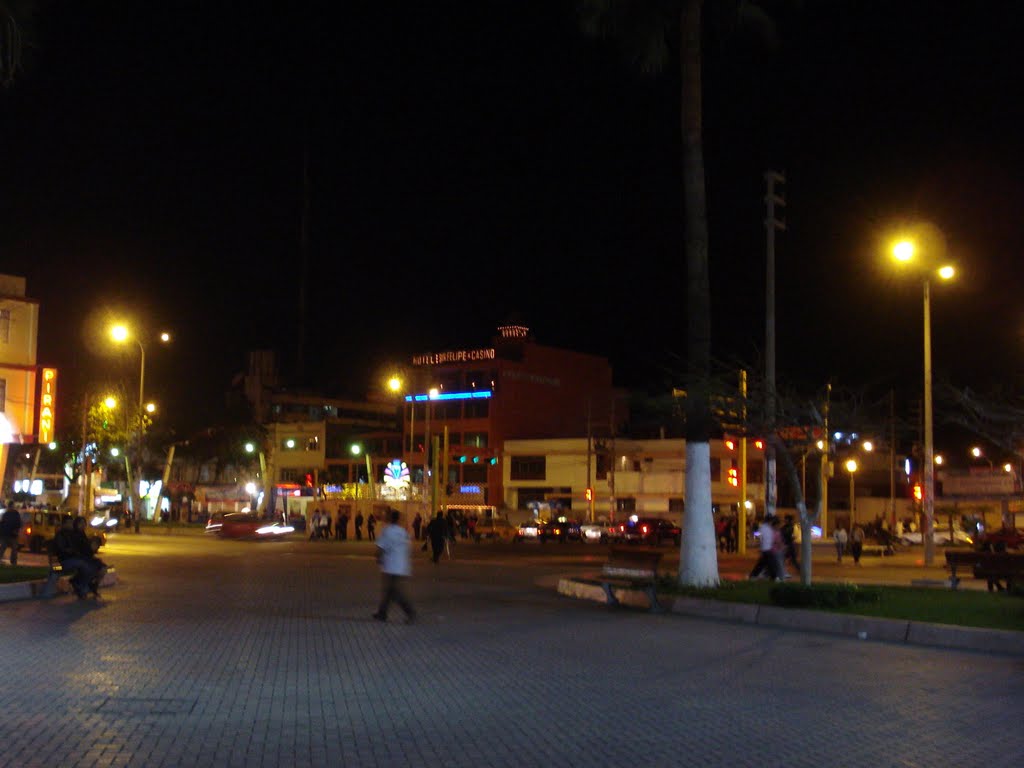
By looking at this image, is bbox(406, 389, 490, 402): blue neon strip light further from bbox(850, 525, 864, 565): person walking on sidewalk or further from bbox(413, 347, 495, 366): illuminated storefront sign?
bbox(850, 525, 864, 565): person walking on sidewalk

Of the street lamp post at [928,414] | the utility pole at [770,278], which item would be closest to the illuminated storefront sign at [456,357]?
the street lamp post at [928,414]

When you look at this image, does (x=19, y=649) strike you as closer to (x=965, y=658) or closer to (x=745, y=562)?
(x=965, y=658)

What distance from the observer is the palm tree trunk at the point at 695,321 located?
64.0ft

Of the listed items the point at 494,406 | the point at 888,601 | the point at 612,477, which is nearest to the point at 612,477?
the point at 612,477

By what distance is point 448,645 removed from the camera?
44.3 ft

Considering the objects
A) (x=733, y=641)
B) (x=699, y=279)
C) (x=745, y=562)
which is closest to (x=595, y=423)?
(x=745, y=562)

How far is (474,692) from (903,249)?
2234 centimetres

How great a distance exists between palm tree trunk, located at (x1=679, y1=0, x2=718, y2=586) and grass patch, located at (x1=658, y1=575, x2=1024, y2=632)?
2.80ft

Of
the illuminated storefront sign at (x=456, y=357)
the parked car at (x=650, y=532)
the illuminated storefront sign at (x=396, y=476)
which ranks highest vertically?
the illuminated storefront sign at (x=456, y=357)

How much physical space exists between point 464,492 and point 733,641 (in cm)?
6904

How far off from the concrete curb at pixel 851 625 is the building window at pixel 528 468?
62.3 m

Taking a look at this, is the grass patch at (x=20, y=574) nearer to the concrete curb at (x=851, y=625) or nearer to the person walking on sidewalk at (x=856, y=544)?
the concrete curb at (x=851, y=625)

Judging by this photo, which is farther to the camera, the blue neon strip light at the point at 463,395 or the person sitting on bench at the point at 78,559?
the blue neon strip light at the point at 463,395

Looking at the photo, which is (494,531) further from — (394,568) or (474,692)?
(474,692)
